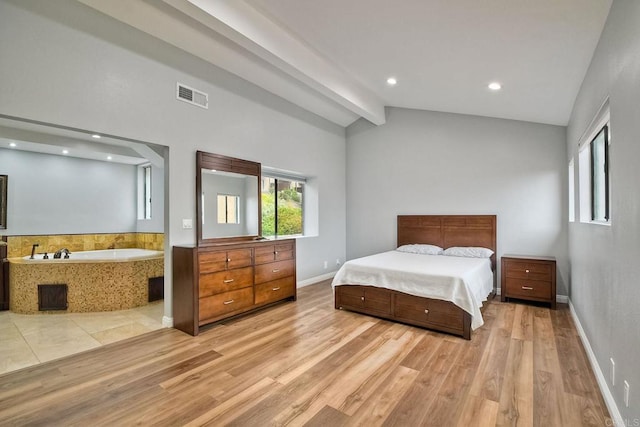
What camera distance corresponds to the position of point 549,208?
445cm

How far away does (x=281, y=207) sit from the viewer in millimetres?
5398

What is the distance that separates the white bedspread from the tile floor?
98.8 inches

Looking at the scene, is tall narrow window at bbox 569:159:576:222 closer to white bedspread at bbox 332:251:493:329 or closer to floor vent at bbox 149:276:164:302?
white bedspread at bbox 332:251:493:329

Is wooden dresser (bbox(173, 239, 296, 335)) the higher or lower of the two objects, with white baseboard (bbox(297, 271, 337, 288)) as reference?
higher

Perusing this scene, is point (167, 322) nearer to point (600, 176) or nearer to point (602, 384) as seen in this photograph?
point (602, 384)

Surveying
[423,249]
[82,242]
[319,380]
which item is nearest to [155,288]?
[82,242]

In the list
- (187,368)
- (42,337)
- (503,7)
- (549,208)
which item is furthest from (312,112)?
(42,337)

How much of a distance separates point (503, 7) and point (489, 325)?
311cm

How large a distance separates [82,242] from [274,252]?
384 centimetres

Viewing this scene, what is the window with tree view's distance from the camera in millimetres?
4965

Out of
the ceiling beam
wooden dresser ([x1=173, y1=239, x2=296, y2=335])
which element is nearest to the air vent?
the ceiling beam

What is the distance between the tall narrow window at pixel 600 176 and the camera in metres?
2.54

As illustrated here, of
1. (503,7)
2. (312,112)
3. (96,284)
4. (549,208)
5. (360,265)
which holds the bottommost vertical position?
(96,284)

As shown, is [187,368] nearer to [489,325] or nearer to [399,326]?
[399,326]
